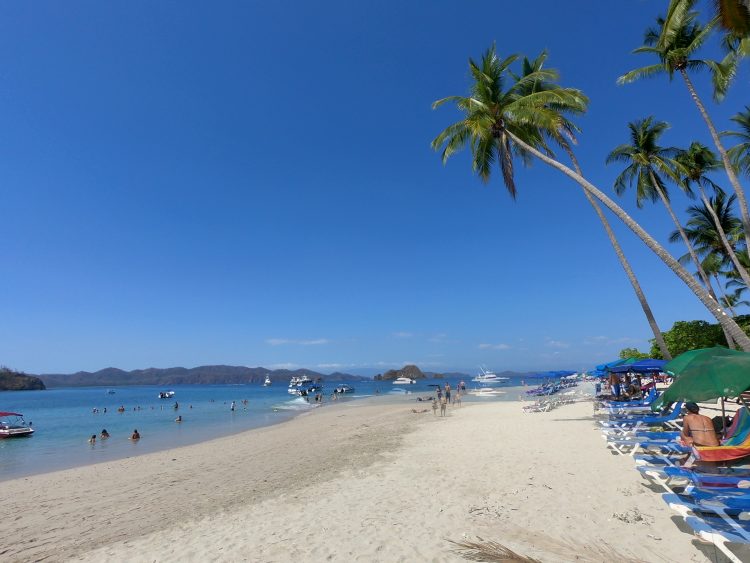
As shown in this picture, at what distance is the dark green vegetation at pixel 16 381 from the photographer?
15288cm

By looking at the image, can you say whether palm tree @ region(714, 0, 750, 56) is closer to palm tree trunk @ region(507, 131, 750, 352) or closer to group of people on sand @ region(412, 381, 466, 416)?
palm tree trunk @ region(507, 131, 750, 352)

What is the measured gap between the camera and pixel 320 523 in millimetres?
6430

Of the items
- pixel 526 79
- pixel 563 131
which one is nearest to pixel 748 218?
pixel 563 131

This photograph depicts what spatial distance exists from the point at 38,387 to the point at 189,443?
19712cm

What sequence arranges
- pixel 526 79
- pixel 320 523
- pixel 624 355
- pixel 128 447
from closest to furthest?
pixel 320 523 → pixel 526 79 → pixel 128 447 → pixel 624 355

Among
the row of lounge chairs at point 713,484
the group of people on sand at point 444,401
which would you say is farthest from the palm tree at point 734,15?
the group of people on sand at point 444,401

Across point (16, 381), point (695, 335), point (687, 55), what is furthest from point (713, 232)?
point (16, 381)

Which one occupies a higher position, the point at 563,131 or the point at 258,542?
the point at 563,131

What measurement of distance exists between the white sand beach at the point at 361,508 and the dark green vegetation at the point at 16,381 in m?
196

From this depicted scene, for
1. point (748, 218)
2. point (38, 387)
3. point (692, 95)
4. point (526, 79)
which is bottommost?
point (38, 387)

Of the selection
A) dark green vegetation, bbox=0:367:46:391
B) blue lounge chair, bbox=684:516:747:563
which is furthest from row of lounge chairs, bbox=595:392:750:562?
dark green vegetation, bbox=0:367:46:391

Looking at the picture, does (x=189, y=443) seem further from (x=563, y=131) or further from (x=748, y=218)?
(x=748, y=218)

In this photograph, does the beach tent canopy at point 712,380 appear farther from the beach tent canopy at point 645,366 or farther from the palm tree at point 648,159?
the palm tree at point 648,159

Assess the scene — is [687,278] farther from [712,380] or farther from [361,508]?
[361,508]
